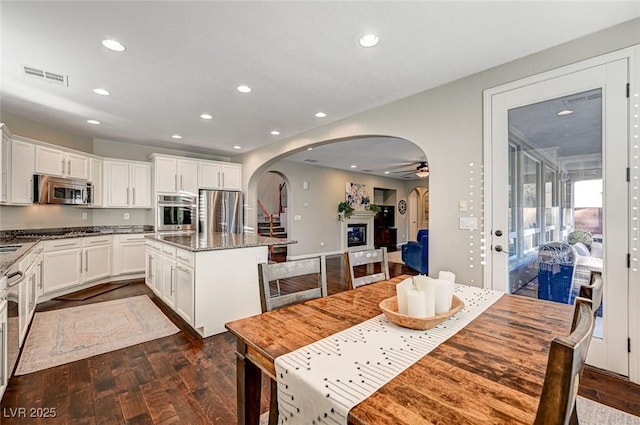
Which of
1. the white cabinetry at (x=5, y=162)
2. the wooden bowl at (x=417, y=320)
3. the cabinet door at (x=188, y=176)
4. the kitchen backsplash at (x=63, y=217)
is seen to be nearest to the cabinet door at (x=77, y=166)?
the kitchen backsplash at (x=63, y=217)

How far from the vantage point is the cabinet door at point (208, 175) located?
5.73 meters

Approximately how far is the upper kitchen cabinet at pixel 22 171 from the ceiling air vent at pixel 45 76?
1.50 meters

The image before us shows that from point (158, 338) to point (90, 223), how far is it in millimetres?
3516

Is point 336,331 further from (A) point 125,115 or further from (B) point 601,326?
(A) point 125,115

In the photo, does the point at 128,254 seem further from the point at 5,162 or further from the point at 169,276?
the point at 169,276

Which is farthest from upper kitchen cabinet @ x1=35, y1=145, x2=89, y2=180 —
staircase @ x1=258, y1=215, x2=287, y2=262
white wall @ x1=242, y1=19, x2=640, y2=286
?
white wall @ x1=242, y1=19, x2=640, y2=286

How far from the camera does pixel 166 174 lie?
5.32 meters

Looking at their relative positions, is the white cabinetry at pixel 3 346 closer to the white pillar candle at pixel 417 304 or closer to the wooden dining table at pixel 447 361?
the wooden dining table at pixel 447 361

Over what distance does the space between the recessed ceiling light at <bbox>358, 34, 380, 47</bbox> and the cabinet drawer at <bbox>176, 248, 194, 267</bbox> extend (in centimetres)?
244

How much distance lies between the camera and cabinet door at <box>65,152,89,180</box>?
4.35 metres

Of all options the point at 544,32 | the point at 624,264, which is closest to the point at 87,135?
the point at 544,32

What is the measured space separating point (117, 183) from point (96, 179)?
0.30 m

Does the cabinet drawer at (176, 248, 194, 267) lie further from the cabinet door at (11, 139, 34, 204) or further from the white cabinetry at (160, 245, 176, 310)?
the cabinet door at (11, 139, 34, 204)

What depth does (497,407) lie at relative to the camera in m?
0.69
